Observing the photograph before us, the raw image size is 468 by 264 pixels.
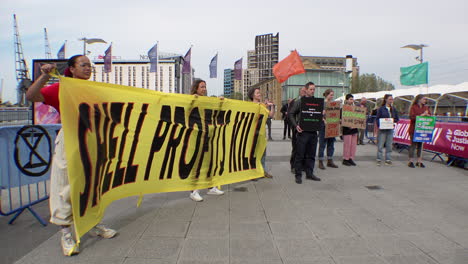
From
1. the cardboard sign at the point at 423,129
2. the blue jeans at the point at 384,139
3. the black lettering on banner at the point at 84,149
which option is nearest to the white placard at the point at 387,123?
the blue jeans at the point at 384,139

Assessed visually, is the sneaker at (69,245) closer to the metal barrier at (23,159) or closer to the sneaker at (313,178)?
the metal barrier at (23,159)

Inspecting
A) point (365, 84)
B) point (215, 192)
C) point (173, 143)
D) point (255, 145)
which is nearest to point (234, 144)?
point (255, 145)

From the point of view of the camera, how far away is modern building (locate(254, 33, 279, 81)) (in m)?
158

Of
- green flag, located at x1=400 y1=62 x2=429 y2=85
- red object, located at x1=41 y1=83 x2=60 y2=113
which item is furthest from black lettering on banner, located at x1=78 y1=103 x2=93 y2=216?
green flag, located at x1=400 y1=62 x2=429 y2=85

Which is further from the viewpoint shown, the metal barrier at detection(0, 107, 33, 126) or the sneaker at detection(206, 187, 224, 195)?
the metal barrier at detection(0, 107, 33, 126)

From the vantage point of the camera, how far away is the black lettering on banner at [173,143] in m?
3.92

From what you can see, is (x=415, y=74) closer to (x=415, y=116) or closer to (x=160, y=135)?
(x=415, y=116)

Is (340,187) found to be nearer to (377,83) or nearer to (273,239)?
(273,239)

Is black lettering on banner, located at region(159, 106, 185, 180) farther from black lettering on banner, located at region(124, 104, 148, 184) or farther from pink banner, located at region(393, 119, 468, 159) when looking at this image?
pink banner, located at region(393, 119, 468, 159)

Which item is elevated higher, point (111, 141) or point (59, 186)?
point (111, 141)

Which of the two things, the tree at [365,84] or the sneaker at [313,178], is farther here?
the tree at [365,84]

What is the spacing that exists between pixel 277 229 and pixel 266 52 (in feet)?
541

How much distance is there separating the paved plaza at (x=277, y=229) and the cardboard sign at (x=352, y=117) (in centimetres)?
252

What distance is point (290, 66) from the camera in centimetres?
785
